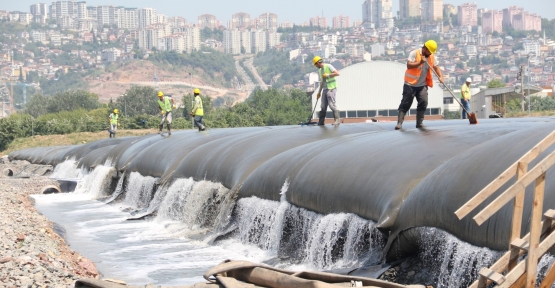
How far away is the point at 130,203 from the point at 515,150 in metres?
17.0

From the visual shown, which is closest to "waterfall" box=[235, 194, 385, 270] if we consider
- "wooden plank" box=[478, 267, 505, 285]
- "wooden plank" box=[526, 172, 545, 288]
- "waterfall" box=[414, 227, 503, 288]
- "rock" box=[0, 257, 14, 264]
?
"waterfall" box=[414, 227, 503, 288]

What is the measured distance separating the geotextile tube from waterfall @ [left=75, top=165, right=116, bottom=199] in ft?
22.3

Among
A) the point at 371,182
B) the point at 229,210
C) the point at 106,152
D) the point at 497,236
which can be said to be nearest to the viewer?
the point at 497,236

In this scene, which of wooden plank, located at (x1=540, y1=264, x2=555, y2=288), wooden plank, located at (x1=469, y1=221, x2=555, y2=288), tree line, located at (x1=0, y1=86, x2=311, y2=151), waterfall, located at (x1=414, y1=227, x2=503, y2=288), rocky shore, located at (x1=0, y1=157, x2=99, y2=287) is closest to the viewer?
wooden plank, located at (x1=540, y1=264, x2=555, y2=288)

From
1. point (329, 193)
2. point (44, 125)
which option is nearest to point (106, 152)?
point (329, 193)

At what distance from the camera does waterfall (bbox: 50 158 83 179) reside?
36.9m

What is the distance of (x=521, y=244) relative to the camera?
7.17 metres

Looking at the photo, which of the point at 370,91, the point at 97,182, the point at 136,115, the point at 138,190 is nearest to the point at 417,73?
the point at 138,190

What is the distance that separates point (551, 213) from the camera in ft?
23.9

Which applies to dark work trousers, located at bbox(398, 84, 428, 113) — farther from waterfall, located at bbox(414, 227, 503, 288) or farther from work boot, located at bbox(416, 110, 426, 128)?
waterfall, located at bbox(414, 227, 503, 288)

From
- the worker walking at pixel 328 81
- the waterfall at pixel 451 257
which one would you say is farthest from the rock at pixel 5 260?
the worker walking at pixel 328 81

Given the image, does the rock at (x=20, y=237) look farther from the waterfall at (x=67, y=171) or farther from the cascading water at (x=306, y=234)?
the waterfall at (x=67, y=171)

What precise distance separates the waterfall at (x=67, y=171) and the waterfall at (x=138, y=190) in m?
9.99

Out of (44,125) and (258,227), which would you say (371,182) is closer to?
(258,227)
